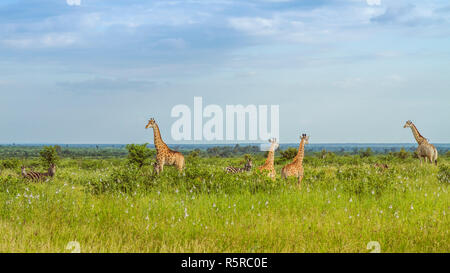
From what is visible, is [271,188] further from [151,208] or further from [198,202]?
[151,208]

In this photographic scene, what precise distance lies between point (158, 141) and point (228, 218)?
818 centimetres

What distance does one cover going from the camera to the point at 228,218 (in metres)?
8.09

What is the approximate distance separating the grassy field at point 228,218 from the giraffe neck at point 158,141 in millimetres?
3653

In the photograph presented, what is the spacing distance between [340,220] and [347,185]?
10.3 ft

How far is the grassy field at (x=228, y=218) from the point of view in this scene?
6.95m

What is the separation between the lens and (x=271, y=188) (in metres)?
10.8

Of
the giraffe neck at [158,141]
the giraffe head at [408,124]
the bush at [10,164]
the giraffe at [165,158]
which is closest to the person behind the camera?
the giraffe at [165,158]

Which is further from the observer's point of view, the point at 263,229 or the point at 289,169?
the point at 289,169

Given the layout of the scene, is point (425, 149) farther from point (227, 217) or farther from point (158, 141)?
point (227, 217)

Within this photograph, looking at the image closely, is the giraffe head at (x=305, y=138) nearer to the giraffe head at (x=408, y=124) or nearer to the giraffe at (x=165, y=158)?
the giraffe at (x=165, y=158)

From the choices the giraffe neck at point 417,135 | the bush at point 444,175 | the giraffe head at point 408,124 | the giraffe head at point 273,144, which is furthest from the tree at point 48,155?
the giraffe neck at point 417,135

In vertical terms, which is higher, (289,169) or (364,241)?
(289,169)

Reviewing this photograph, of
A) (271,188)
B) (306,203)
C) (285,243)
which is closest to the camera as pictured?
(285,243)
